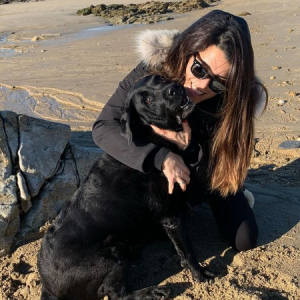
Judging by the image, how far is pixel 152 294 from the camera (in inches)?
112

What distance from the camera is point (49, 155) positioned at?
392 centimetres

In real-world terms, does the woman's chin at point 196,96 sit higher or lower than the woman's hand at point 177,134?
higher

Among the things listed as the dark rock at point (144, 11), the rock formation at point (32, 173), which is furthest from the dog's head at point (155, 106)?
the dark rock at point (144, 11)

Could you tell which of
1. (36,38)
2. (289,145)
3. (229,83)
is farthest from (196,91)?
(36,38)

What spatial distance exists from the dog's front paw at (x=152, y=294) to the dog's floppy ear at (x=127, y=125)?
1010 millimetres

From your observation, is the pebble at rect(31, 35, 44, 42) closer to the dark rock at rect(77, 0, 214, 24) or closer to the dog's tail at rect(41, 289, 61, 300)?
the dark rock at rect(77, 0, 214, 24)

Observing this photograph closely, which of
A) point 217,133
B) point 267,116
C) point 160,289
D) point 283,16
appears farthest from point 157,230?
point 283,16

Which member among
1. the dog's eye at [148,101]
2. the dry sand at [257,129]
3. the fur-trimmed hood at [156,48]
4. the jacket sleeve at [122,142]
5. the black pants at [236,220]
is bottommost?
the dry sand at [257,129]

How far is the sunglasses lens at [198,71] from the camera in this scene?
2775 millimetres

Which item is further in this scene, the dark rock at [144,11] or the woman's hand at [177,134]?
the dark rock at [144,11]

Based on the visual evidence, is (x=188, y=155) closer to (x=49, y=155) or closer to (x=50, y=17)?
(x=49, y=155)

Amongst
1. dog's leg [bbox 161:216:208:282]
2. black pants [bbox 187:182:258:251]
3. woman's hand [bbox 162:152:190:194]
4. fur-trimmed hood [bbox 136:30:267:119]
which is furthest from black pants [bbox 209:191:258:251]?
fur-trimmed hood [bbox 136:30:267:119]

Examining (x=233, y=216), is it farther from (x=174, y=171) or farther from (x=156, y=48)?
(x=156, y=48)

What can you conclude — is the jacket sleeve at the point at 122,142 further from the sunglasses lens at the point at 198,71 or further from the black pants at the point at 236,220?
the black pants at the point at 236,220
